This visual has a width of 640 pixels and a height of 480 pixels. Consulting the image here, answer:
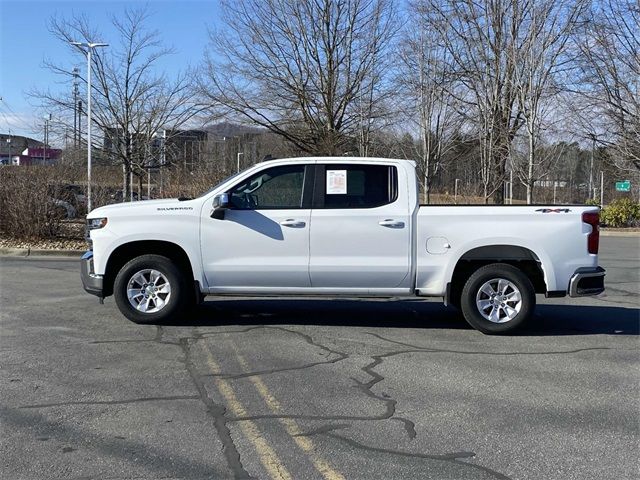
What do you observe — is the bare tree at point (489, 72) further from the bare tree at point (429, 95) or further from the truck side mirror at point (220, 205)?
the truck side mirror at point (220, 205)

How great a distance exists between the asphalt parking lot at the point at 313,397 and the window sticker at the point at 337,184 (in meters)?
1.61

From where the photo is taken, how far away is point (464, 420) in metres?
4.72

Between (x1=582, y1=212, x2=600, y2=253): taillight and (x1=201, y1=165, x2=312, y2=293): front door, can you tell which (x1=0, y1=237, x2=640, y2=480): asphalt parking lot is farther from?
(x1=582, y1=212, x2=600, y2=253): taillight

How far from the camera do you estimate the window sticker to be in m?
7.50

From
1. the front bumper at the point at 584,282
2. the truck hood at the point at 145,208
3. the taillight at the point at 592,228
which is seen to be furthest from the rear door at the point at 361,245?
the taillight at the point at 592,228

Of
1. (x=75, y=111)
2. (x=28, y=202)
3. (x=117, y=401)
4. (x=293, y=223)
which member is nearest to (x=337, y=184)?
(x=293, y=223)

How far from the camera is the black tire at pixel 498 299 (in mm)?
7387

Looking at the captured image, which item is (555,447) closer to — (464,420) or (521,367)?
(464,420)

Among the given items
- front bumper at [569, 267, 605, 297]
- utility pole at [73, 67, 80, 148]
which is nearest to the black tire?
front bumper at [569, 267, 605, 297]

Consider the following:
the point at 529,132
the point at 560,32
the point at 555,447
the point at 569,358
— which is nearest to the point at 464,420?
the point at 555,447

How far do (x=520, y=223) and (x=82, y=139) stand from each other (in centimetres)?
2095

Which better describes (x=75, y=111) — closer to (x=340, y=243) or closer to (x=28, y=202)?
(x=28, y=202)

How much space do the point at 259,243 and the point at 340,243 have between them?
3.02ft

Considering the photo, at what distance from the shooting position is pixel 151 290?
7594 millimetres
